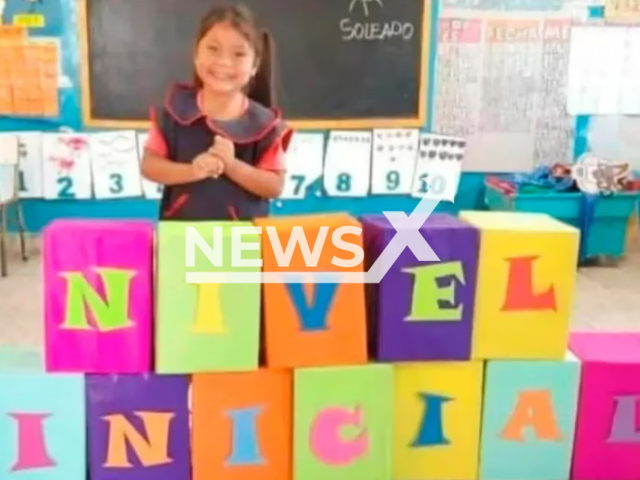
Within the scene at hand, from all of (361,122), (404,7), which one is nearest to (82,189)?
(361,122)

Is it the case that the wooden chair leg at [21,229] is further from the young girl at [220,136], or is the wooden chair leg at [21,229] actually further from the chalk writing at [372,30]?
the young girl at [220,136]

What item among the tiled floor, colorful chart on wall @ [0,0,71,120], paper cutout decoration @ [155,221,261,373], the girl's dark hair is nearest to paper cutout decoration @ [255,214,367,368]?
paper cutout decoration @ [155,221,261,373]

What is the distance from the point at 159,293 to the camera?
55.0 inches

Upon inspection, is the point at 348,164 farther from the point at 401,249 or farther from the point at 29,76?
the point at 401,249

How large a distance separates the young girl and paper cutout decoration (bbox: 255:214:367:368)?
348 millimetres

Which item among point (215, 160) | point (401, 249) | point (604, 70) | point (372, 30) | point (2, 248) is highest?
point (372, 30)

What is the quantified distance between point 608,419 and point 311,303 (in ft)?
1.88

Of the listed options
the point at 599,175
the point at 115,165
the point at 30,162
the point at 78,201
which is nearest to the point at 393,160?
the point at 599,175

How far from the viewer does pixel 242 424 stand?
1.44 metres

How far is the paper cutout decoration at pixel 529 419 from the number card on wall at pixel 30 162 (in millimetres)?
3308

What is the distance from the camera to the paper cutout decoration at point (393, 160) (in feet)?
14.3

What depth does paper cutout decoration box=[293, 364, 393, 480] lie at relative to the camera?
56.9 inches

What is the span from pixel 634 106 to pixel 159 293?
375 centimetres

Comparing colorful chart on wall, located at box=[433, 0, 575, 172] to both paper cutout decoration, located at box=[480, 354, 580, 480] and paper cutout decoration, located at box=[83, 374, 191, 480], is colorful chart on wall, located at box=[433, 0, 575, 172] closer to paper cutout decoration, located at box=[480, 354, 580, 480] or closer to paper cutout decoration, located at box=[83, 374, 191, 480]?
paper cutout decoration, located at box=[480, 354, 580, 480]
